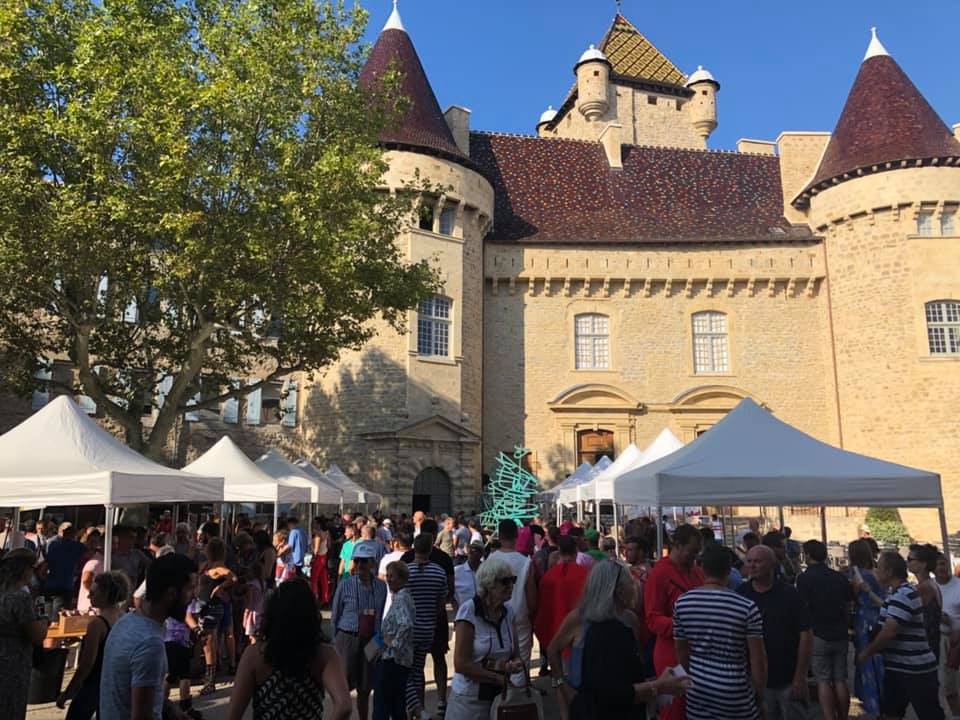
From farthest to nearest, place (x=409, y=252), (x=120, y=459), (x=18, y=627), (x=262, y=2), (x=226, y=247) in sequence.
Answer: (x=409, y=252), (x=262, y=2), (x=226, y=247), (x=120, y=459), (x=18, y=627)

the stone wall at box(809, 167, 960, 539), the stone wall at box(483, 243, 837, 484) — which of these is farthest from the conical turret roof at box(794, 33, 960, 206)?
the stone wall at box(483, 243, 837, 484)

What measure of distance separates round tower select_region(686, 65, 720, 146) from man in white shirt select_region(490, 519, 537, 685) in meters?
34.6

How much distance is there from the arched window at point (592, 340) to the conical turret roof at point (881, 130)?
322 inches

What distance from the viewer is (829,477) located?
24.3ft

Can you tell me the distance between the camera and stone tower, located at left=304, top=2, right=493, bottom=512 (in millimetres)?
22062

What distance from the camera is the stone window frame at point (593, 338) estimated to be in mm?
25953

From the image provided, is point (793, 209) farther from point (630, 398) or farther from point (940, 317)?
point (630, 398)

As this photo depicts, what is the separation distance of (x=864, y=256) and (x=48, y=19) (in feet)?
73.1

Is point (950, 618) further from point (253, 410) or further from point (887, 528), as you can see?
point (253, 410)

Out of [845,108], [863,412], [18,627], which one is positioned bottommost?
[18,627]

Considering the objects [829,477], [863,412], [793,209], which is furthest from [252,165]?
[793,209]

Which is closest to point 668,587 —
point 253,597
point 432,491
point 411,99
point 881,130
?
point 253,597

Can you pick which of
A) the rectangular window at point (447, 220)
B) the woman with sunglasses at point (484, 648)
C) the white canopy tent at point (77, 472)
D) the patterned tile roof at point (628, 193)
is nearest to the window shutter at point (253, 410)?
the rectangular window at point (447, 220)

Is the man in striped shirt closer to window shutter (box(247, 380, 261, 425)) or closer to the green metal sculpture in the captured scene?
the green metal sculpture
